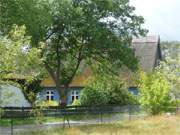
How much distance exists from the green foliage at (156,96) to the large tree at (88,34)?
6387 millimetres

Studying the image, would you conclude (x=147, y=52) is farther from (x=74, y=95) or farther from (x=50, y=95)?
(x=50, y=95)

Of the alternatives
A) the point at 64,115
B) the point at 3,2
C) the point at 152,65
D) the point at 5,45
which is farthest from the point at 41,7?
the point at 152,65

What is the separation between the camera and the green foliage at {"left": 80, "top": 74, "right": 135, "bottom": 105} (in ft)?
197

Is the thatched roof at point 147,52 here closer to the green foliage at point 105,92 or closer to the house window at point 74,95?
the house window at point 74,95

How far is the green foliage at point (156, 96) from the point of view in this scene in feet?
165

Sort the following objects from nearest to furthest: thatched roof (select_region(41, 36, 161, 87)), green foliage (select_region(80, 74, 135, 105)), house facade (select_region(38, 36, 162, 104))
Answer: green foliage (select_region(80, 74, 135, 105))
house facade (select_region(38, 36, 162, 104))
thatched roof (select_region(41, 36, 161, 87))

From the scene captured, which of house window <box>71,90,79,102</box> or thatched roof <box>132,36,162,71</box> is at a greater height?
thatched roof <box>132,36,162,71</box>

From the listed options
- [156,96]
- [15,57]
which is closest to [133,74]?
[156,96]

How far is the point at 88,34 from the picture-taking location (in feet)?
187

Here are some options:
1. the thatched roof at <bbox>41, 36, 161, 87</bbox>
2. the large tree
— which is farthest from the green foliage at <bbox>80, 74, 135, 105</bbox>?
the thatched roof at <bbox>41, 36, 161, 87</bbox>

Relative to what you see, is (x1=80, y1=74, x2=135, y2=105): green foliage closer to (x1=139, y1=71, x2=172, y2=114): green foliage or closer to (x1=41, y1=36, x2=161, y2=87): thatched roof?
(x1=139, y1=71, x2=172, y2=114): green foliage

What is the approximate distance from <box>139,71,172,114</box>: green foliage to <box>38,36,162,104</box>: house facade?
26.4 meters

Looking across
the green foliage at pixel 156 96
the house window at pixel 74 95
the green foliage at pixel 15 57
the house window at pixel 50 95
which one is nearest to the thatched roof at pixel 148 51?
the house window at pixel 74 95

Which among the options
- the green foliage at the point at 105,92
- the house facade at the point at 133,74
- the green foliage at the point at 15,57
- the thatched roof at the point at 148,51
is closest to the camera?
the green foliage at the point at 15,57
